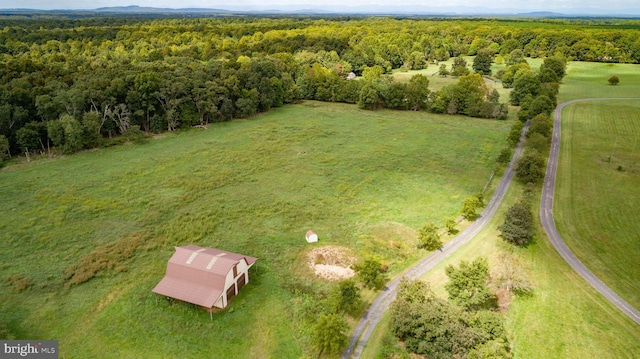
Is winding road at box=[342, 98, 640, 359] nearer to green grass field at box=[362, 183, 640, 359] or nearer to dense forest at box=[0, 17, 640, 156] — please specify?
green grass field at box=[362, 183, 640, 359]

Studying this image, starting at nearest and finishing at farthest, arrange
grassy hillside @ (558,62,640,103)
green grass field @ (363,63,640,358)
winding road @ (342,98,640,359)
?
green grass field @ (363,63,640,358) < winding road @ (342,98,640,359) < grassy hillside @ (558,62,640,103)

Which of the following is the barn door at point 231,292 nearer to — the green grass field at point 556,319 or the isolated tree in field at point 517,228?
the green grass field at point 556,319

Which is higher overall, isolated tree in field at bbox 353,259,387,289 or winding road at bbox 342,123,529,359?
isolated tree in field at bbox 353,259,387,289

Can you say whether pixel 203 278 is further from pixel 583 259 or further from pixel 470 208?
pixel 583 259

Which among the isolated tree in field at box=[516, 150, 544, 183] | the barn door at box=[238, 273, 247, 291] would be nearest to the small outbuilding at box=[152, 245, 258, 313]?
the barn door at box=[238, 273, 247, 291]

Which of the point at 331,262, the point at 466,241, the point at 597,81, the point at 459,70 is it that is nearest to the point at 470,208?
the point at 466,241

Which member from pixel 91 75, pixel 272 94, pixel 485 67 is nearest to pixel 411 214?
pixel 272 94

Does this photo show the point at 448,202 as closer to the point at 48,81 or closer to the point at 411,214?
the point at 411,214

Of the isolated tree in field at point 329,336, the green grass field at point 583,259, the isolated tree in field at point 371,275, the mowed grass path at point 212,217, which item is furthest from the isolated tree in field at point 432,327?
the mowed grass path at point 212,217
